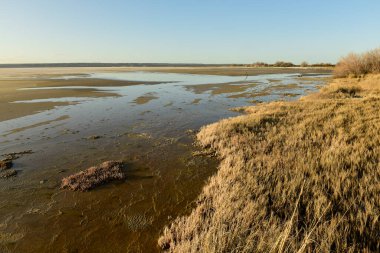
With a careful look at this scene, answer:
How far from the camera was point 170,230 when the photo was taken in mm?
5328

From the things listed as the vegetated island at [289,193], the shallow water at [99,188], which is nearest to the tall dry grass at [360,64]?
the vegetated island at [289,193]

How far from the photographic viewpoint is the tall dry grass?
40500 mm

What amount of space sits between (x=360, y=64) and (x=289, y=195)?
46964 mm

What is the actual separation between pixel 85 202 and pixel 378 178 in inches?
323

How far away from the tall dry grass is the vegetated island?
36760 millimetres

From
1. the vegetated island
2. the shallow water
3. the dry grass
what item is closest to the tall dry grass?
the vegetated island

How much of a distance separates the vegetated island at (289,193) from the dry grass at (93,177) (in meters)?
3.41

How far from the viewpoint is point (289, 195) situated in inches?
238

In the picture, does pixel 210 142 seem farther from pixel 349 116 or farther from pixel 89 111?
pixel 89 111

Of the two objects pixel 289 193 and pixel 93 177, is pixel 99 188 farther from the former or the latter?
pixel 289 193

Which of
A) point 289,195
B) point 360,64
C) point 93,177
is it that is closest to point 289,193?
point 289,195

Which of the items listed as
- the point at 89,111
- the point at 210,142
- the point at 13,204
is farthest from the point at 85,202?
the point at 89,111

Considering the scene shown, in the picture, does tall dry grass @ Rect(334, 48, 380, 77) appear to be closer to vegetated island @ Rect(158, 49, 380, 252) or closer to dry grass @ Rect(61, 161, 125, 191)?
vegetated island @ Rect(158, 49, 380, 252)

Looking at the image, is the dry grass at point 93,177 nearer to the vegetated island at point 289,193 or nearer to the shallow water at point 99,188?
the shallow water at point 99,188
